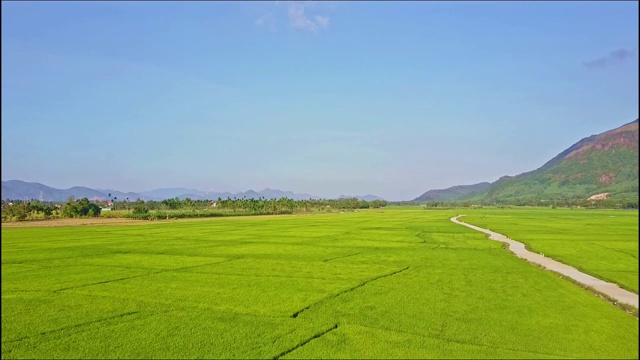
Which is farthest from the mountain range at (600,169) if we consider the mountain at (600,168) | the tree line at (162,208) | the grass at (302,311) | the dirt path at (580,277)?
the tree line at (162,208)

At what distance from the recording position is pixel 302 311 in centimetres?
1476

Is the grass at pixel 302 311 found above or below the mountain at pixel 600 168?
below

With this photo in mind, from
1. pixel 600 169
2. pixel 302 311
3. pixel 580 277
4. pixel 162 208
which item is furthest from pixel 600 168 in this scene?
pixel 162 208

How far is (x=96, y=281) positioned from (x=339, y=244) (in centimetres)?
2045

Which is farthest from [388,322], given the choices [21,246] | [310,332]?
[21,246]

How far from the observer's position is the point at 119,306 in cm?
1511

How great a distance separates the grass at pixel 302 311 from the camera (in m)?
11.1

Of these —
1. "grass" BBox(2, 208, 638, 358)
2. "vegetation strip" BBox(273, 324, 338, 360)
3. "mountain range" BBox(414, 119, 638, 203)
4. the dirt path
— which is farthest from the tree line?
"mountain range" BBox(414, 119, 638, 203)

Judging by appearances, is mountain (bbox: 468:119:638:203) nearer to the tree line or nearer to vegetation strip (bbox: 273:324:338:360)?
vegetation strip (bbox: 273:324:338:360)

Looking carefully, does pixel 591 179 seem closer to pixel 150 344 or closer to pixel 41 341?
pixel 150 344

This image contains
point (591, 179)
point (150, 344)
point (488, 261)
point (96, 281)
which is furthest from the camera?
point (488, 261)

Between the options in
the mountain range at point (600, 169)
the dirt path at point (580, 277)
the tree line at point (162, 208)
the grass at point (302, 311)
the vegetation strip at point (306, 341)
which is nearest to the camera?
the mountain range at point (600, 169)

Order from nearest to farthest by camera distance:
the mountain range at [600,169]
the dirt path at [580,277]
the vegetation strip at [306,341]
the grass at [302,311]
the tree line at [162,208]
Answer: the mountain range at [600,169], the vegetation strip at [306,341], the grass at [302,311], the dirt path at [580,277], the tree line at [162,208]

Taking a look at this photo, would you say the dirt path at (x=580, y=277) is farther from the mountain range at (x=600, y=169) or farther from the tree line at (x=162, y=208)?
the tree line at (x=162, y=208)
